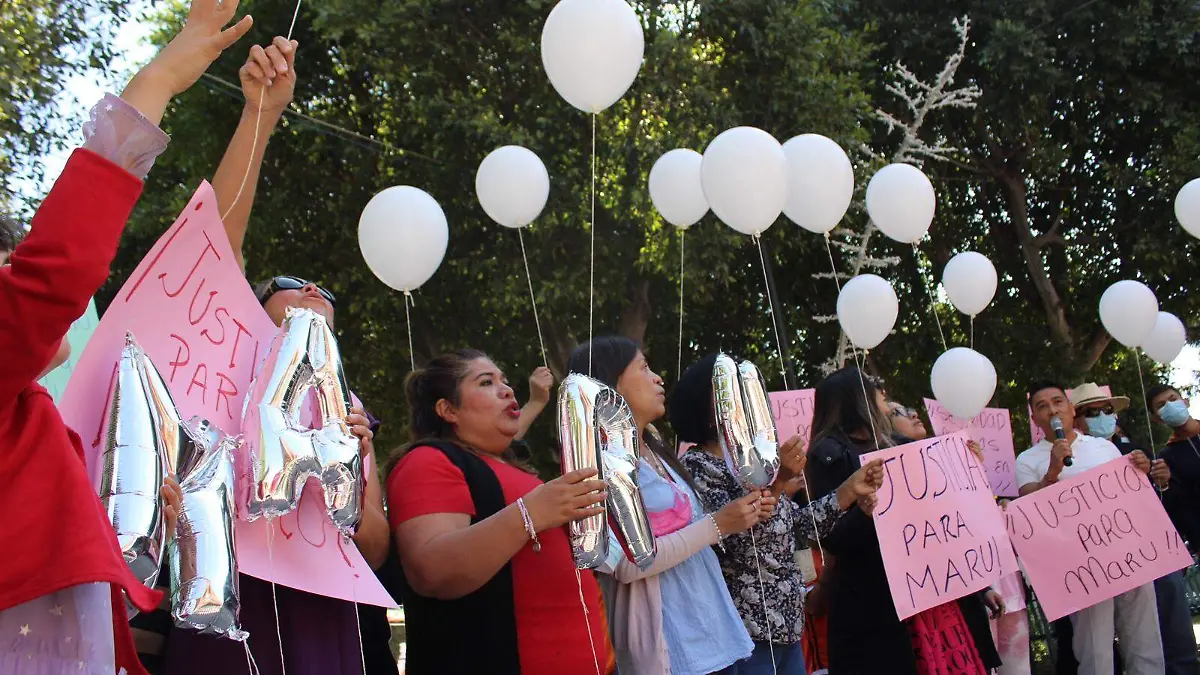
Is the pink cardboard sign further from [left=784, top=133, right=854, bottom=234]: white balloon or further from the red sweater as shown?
[left=784, top=133, right=854, bottom=234]: white balloon

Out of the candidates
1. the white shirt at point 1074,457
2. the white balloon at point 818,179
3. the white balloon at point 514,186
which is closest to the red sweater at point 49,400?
the white balloon at point 818,179

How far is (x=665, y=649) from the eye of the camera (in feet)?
11.1

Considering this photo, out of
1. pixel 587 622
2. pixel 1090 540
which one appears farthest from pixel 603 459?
pixel 1090 540

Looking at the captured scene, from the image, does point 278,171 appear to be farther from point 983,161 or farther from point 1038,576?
point 1038,576

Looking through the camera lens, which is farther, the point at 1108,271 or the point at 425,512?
the point at 1108,271

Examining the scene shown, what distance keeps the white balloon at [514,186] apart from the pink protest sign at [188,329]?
352 centimetres

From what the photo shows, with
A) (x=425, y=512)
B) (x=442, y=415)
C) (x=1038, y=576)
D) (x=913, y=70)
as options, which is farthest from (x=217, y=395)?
(x=913, y=70)

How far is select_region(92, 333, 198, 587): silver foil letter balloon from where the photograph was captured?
180cm

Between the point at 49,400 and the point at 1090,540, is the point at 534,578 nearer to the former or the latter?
the point at 49,400

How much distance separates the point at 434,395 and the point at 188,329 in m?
1.10

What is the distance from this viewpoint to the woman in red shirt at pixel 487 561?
103 inches

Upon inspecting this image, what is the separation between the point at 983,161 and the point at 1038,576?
8.86 metres

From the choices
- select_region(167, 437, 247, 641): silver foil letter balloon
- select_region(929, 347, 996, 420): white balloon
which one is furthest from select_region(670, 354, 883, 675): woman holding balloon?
select_region(929, 347, 996, 420): white balloon

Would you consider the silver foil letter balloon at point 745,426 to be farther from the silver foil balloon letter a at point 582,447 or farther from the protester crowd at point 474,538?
the silver foil balloon letter a at point 582,447
